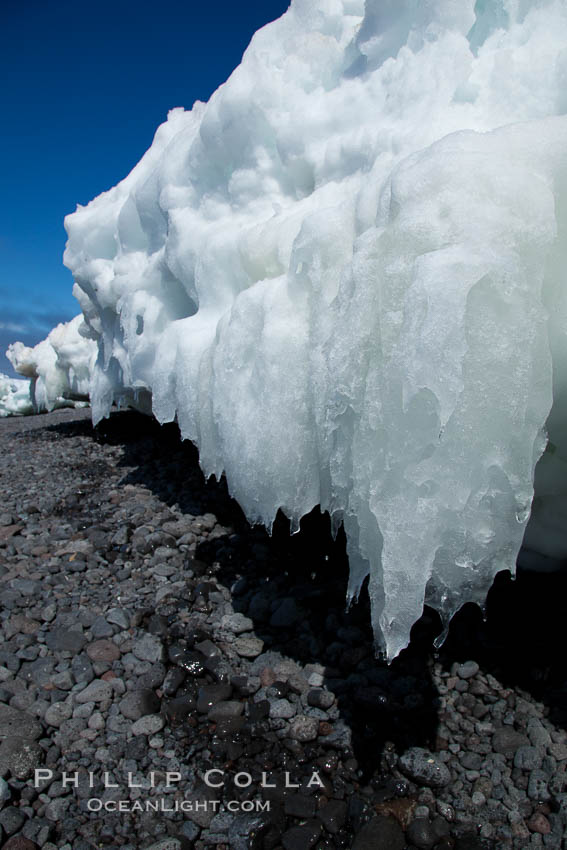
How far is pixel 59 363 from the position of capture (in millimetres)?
12562

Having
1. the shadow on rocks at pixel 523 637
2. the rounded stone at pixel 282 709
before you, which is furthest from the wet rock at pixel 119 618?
the shadow on rocks at pixel 523 637

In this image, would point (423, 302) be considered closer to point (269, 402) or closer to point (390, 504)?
point (390, 504)

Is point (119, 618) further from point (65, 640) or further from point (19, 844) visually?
point (19, 844)

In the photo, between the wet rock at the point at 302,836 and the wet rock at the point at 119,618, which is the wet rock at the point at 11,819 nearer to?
the wet rock at the point at 302,836

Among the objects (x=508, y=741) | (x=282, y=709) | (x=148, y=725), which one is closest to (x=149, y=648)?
(x=148, y=725)

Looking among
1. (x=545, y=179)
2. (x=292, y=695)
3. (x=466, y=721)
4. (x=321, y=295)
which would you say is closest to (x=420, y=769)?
(x=466, y=721)

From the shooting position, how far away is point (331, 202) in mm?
3443

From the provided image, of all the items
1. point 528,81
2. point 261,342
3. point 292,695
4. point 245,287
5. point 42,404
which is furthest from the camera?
point 42,404

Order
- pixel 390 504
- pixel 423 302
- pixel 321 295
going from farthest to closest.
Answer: pixel 321 295 < pixel 390 504 < pixel 423 302

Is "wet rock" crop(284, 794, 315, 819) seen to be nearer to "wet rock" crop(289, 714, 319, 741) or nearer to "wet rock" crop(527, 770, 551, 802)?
"wet rock" crop(289, 714, 319, 741)

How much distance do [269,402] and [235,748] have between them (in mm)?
2042

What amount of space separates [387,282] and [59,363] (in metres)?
11.8

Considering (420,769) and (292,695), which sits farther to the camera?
(292,695)

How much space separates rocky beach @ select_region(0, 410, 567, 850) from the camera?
8.62 feet
